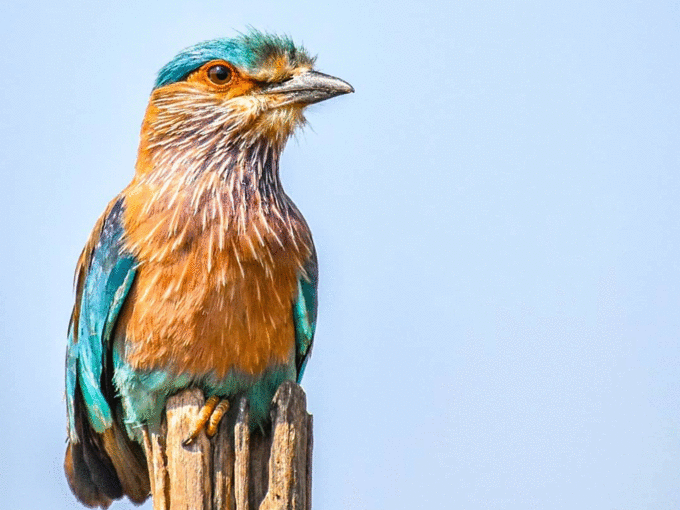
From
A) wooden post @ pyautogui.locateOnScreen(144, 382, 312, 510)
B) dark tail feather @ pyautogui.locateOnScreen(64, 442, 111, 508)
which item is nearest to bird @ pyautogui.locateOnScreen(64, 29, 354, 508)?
dark tail feather @ pyautogui.locateOnScreen(64, 442, 111, 508)

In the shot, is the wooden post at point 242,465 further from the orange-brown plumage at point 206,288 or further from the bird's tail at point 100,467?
the bird's tail at point 100,467

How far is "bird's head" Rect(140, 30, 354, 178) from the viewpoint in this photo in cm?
566

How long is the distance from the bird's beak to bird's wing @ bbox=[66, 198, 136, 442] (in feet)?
3.19

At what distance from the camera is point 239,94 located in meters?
5.71

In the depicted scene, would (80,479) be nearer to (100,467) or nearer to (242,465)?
(100,467)

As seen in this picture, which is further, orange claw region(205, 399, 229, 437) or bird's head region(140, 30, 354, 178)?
bird's head region(140, 30, 354, 178)

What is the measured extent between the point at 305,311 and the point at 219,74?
4.23 ft

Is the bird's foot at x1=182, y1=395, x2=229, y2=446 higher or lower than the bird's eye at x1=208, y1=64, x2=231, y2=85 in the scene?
lower

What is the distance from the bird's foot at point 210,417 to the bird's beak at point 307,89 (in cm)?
157

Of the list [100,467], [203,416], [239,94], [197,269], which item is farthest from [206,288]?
[100,467]

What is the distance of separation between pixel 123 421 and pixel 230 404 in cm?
73

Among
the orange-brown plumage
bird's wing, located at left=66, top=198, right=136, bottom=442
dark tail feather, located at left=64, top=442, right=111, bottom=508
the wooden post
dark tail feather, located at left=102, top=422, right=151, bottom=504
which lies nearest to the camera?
the wooden post

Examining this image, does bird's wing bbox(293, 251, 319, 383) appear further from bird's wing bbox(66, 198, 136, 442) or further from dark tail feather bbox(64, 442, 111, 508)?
dark tail feather bbox(64, 442, 111, 508)

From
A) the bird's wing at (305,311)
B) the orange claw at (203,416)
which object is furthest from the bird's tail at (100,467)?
the bird's wing at (305,311)
